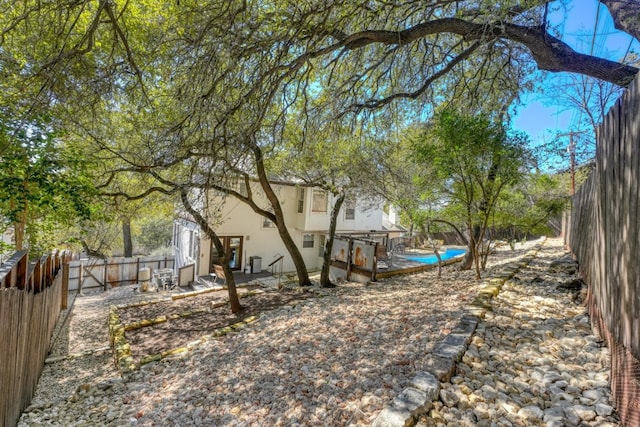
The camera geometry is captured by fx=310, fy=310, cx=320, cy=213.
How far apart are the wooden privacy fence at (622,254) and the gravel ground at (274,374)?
139 centimetres

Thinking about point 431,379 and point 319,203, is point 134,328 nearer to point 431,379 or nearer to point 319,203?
point 431,379

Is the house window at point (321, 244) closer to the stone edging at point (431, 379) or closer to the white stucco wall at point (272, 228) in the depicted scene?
the white stucco wall at point (272, 228)

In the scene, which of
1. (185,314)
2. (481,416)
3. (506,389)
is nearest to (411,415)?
(481,416)

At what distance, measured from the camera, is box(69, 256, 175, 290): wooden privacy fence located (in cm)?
1349

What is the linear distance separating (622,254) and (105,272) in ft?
56.1

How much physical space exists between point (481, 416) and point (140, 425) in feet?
10.3

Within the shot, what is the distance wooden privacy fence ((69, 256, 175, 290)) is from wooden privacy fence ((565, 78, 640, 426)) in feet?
54.4

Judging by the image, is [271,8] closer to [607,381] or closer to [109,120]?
[109,120]

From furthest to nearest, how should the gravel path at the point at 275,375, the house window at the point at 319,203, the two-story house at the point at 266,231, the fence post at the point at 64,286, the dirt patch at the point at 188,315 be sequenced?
the house window at the point at 319,203 → the two-story house at the point at 266,231 → the fence post at the point at 64,286 → the dirt patch at the point at 188,315 → the gravel path at the point at 275,375

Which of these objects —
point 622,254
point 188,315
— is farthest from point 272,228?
point 622,254

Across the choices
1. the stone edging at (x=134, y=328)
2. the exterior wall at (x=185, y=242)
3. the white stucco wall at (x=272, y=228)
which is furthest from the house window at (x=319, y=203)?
the stone edging at (x=134, y=328)

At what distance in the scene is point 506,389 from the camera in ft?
7.66

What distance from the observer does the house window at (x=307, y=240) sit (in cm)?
1642

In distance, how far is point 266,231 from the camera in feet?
50.5
